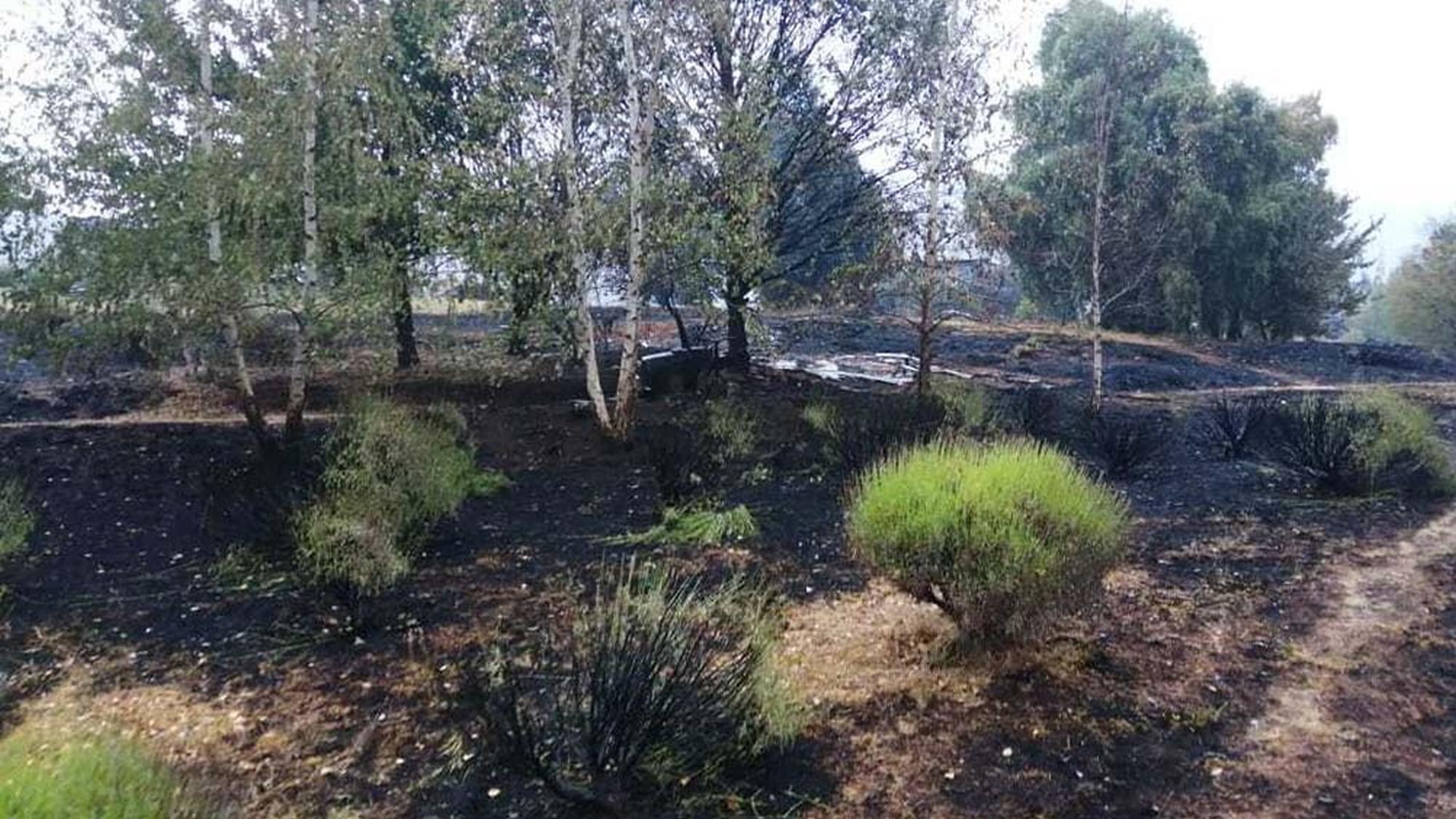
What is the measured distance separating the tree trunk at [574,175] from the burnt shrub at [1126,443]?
4807mm

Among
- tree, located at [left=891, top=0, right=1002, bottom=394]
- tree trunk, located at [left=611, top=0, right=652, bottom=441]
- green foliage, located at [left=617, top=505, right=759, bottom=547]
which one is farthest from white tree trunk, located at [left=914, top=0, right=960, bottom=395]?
green foliage, located at [left=617, top=505, right=759, bottom=547]

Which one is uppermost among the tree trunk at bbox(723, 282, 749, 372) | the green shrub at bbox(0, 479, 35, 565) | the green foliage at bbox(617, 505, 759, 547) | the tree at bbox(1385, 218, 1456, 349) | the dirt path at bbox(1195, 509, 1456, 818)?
the tree at bbox(1385, 218, 1456, 349)

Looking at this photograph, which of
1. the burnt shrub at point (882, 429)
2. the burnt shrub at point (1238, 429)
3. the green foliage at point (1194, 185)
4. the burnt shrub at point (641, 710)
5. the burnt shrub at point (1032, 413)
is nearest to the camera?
the burnt shrub at point (641, 710)

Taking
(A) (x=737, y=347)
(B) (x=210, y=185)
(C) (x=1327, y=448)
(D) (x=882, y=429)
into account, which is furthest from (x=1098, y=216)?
(B) (x=210, y=185)

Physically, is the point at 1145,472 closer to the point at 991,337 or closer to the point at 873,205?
the point at 873,205

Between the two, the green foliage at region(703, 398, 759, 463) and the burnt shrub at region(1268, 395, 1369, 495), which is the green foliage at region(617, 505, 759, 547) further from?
the burnt shrub at region(1268, 395, 1369, 495)

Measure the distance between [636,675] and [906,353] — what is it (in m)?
15.5

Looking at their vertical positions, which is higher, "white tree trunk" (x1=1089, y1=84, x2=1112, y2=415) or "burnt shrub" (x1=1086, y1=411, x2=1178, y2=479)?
"white tree trunk" (x1=1089, y1=84, x2=1112, y2=415)

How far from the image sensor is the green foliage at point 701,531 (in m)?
6.34

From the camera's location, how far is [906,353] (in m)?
18.1

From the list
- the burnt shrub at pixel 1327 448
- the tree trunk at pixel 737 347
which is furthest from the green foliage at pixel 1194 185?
the burnt shrub at pixel 1327 448

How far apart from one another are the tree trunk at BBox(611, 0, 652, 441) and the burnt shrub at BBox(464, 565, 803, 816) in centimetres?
543

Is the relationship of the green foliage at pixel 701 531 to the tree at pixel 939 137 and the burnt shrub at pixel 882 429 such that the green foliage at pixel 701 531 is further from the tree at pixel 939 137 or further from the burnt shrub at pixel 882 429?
the tree at pixel 939 137

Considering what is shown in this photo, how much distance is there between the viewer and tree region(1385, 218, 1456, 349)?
27.5 m
